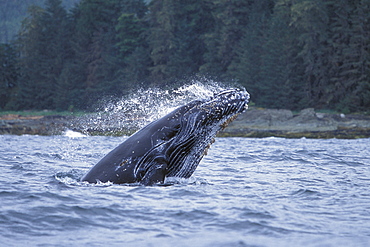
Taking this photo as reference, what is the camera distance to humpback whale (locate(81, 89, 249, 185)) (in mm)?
7277

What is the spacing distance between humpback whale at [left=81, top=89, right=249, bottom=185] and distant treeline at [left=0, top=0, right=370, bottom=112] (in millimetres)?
37761

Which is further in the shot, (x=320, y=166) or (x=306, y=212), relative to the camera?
(x=320, y=166)

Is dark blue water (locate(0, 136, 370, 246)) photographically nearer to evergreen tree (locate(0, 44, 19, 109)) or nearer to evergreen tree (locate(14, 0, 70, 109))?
evergreen tree (locate(14, 0, 70, 109))

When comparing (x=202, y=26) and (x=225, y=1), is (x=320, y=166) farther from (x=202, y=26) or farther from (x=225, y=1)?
(x=202, y=26)

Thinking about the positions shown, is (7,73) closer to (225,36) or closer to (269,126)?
(225,36)

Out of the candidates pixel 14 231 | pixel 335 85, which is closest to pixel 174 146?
pixel 14 231

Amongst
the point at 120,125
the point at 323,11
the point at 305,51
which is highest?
the point at 323,11

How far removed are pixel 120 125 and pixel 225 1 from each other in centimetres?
2722

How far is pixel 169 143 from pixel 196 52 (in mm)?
57035

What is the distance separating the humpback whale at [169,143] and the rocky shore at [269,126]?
82.2ft

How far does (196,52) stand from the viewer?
2506 inches

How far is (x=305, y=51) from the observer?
48.6 metres

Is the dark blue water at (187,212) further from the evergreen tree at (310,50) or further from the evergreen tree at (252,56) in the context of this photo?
the evergreen tree at (252,56)

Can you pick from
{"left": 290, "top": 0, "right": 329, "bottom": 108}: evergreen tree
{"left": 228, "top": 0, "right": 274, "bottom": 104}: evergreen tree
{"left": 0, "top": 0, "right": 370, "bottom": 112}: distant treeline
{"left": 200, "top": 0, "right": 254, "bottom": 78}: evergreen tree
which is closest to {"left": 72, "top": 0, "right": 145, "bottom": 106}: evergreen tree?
{"left": 0, "top": 0, "right": 370, "bottom": 112}: distant treeline
